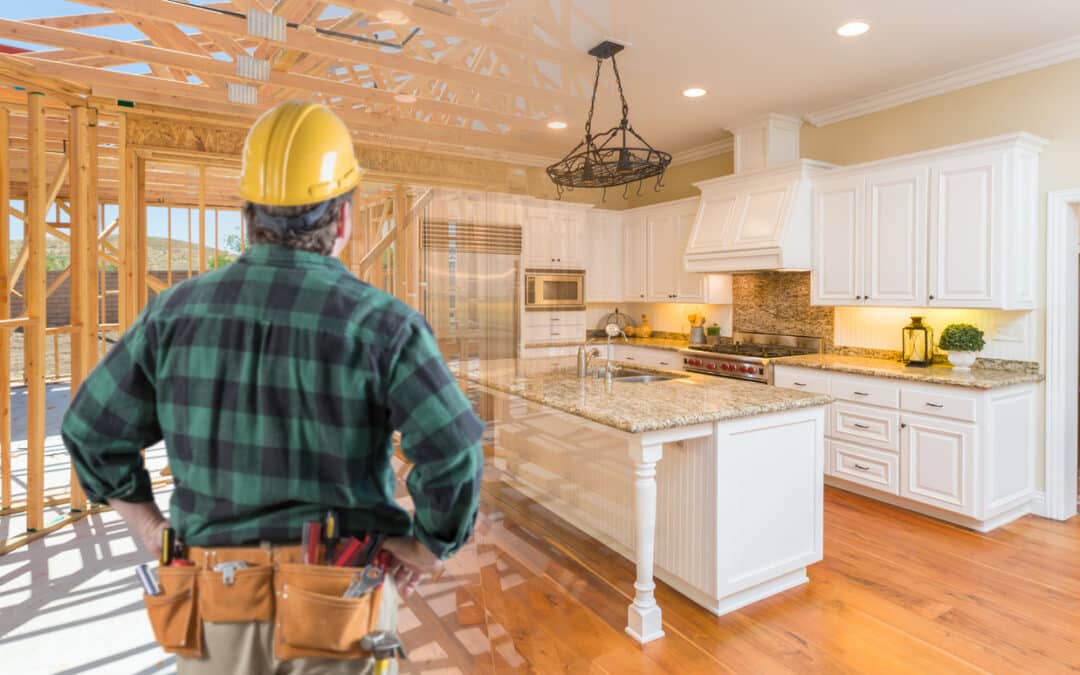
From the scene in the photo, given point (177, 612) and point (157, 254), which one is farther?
point (157, 254)

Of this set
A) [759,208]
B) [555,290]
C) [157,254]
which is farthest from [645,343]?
[157,254]

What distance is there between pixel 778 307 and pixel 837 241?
0.93 meters

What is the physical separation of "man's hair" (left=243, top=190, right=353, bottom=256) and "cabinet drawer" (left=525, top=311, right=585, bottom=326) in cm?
460

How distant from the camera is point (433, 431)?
0.91 meters

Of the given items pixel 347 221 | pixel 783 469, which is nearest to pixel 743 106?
pixel 783 469

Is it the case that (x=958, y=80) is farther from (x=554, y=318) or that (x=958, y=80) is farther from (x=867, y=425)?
(x=554, y=318)

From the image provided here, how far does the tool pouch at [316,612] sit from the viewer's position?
0.93 metres

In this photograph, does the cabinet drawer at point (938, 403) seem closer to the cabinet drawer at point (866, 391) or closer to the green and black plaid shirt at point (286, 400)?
the cabinet drawer at point (866, 391)

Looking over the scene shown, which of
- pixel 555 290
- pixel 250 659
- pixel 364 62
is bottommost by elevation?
pixel 250 659

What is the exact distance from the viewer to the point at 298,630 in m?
0.94

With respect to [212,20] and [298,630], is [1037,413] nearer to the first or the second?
[298,630]

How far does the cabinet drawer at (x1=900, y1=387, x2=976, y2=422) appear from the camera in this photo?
340 cm

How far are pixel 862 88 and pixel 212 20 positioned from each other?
160 inches

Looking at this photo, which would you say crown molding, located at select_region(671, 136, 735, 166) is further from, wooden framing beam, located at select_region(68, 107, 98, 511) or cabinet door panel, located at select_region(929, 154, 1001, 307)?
wooden framing beam, located at select_region(68, 107, 98, 511)
